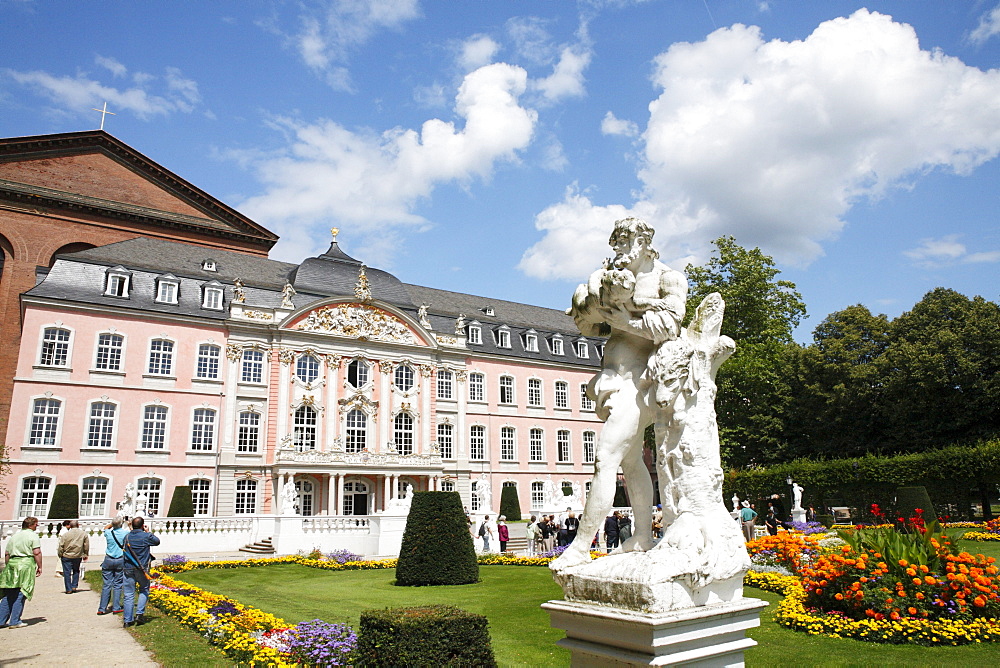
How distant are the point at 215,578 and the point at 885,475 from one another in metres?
24.2

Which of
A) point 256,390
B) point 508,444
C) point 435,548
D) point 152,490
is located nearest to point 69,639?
point 435,548

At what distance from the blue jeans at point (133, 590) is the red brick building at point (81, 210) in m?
25.4

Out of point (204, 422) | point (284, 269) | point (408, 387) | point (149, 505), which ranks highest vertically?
point (284, 269)

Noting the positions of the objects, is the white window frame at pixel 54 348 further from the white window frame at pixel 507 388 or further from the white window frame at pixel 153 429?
the white window frame at pixel 507 388

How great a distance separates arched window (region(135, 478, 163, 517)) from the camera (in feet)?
92.4

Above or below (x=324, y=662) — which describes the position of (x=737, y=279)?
above

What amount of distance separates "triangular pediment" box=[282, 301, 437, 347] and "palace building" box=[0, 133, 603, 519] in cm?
8

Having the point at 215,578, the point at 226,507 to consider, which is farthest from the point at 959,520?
the point at 226,507

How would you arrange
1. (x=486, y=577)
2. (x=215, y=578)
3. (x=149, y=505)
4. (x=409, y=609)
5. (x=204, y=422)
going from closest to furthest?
(x=409, y=609) → (x=486, y=577) → (x=215, y=578) → (x=149, y=505) → (x=204, y=422)

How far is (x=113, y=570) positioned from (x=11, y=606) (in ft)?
4.29

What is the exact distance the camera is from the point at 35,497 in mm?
26250

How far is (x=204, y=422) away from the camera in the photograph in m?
30.1

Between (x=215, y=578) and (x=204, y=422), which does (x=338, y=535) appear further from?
(x=204, y=422)

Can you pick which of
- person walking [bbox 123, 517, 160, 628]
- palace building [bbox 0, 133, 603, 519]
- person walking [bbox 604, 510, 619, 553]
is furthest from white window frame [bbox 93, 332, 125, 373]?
person walking [bbox 604, 510, 619, 553]
